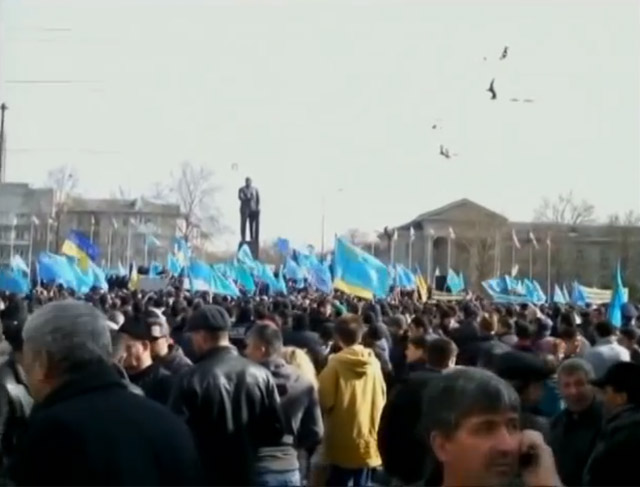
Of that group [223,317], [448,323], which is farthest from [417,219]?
[223,317]

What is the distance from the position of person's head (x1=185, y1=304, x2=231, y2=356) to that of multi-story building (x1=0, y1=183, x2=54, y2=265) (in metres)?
98.9

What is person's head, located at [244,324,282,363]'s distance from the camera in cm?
870

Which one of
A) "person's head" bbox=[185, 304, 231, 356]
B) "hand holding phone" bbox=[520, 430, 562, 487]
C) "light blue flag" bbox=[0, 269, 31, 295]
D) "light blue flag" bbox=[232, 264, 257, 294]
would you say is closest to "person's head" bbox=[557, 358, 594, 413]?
"person's head" bbox=[185, 304, 231, 356]

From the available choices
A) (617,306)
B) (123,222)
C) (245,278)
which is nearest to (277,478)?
(617,306)

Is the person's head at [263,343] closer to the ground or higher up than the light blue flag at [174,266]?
closer to the ground

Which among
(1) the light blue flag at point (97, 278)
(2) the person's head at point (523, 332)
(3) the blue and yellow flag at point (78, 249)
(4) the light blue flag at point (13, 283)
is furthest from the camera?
(3) the blue and yellow flag at point (78, 249)

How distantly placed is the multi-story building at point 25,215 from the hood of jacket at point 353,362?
9701 centimetres

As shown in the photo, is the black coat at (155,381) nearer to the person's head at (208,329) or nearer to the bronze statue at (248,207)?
the person's head at (208,329)

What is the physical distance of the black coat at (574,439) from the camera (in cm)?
732

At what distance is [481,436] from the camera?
147 inches

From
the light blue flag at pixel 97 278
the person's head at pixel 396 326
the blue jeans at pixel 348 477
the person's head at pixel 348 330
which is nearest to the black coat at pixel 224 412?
the person's head at pixel 348 330

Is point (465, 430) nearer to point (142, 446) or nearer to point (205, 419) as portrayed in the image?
point (142, 446)

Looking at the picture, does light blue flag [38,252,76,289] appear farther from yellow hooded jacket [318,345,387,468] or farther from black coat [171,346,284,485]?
black coat [171,346,284,485]

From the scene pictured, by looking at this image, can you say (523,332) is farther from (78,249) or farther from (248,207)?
(248,207)
